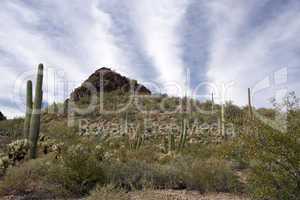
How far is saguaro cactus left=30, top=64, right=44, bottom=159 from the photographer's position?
440 inches

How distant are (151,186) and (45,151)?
628 centimetres

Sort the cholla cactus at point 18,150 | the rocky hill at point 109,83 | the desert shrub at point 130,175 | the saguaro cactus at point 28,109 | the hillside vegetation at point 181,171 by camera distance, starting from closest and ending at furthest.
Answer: the hillside vegetation at point 181,171 → the desert shrub at point 130,175 → the cholla cactus at point 18,150 → the saguaro cactus at point 28,109 → the rocky hill at point 109,83

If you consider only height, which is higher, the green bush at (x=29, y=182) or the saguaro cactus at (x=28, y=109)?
the saguaro cactus at (x=28, y=109)

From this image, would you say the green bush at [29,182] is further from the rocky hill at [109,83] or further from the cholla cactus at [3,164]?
the rocky hill at [109,83]

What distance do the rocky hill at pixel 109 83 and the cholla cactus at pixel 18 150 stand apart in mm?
20295

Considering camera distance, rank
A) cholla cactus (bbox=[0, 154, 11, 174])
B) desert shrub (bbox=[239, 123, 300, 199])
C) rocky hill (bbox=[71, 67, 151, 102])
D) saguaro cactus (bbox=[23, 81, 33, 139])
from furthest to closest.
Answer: rocky hill (bbox=[71, 67, 151, 102]), saguaro cactus (bbox=[23, 81, 33, 139]), cholla cactus (bbox=[0, 154, 11, 174]), desert shrub (bbox=[239, 123, 300, 199])

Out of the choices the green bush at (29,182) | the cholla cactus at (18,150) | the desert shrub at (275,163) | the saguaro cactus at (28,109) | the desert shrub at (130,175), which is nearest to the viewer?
the desert shrub at (275,163)

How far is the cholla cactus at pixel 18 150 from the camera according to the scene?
398 inches

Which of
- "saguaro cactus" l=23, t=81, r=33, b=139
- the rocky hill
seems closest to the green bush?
"saguaro cactus" l=23, t=81, r=33, b=139

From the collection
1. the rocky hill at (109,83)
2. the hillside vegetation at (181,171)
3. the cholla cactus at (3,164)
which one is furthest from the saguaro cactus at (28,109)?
the rocky hill at (109,83)

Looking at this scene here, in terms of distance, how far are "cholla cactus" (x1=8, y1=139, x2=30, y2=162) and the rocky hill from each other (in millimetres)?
20295

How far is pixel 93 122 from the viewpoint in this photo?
24062mm

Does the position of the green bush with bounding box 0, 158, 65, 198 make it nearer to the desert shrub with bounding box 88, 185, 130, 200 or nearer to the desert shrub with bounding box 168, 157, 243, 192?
the desert shrub with bounding box 88, 185, 130, 200

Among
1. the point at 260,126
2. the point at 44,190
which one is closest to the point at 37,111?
the point at 44,190
